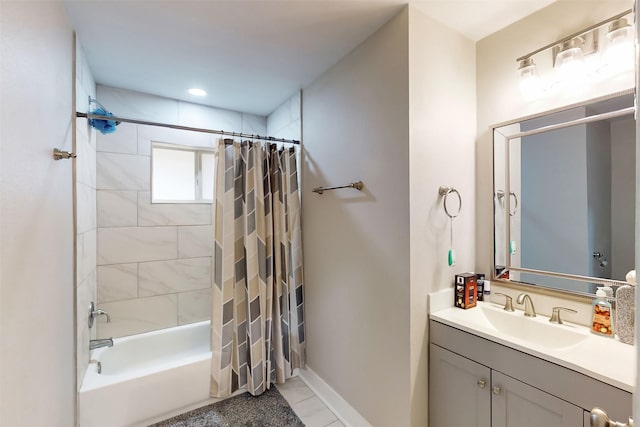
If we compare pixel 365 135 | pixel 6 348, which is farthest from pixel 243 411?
pixel 365 135

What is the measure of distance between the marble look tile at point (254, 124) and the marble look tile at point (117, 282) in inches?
69.8

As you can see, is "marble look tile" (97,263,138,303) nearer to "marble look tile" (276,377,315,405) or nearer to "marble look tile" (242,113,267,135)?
"marble look tile" (276,377,315,405)

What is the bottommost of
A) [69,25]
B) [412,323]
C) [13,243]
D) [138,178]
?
[412,323]

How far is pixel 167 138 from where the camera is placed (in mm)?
2654

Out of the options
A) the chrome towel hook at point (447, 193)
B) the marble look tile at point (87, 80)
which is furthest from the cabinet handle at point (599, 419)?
the marble look tile at point (87, 80)

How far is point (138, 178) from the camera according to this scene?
253 centimetres

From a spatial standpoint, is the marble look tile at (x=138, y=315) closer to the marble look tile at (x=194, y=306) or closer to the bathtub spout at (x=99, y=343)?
the marble look tile at (x=194, y=306)

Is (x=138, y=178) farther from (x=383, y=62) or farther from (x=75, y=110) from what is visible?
(x=383, y=62)

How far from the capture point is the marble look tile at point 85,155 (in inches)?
69.1

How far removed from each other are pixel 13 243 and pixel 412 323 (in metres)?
1.65

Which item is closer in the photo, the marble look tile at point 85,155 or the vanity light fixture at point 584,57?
the vanity light fixture at point 584,57

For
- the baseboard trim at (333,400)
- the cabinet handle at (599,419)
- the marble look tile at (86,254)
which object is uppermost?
the marble look tile at (86,254)

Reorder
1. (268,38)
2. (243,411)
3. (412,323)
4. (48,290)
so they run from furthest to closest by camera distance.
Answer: (243,411) → (268,38) → (412,323) → (48,290)

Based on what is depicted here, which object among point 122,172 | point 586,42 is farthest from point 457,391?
point 122,172
